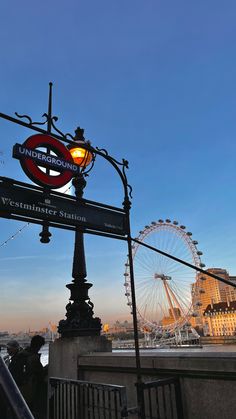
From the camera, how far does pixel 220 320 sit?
118000 millimetres

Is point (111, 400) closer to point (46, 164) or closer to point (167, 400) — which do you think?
point (167, 400)

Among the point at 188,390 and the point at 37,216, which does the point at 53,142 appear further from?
the point at 188,390

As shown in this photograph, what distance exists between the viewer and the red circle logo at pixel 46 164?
4.08 m

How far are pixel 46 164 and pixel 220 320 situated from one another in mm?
125433

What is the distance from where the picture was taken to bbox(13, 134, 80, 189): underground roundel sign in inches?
160

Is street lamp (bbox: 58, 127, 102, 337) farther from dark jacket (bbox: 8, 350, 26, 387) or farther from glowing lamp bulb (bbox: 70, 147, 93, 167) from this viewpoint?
dark jacket (bbox: 8, 350, 26, 387)

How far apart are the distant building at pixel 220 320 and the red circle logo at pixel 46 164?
115792 mm

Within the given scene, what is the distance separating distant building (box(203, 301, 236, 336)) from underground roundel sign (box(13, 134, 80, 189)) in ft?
380

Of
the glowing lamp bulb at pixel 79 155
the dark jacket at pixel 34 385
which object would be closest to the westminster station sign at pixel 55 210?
the glowing lamp bulb at pixel 79 155

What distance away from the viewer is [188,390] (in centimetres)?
371

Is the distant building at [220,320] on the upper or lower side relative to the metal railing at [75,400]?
upper

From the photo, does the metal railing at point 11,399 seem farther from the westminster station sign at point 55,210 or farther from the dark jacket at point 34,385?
the dark jacket at point 34,385

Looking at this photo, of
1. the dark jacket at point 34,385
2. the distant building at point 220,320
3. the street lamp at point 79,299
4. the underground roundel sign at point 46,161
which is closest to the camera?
the underground roundel sign at point 46,161

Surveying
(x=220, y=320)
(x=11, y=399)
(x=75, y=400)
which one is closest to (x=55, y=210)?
(x=75, y=400)
